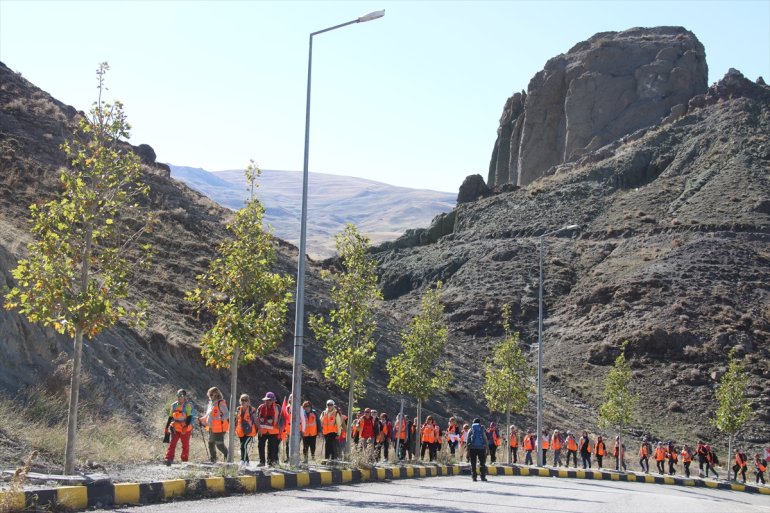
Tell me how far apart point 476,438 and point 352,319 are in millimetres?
4908

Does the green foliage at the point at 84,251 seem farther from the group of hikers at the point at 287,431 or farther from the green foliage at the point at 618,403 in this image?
the green foliage at the point at 618,403

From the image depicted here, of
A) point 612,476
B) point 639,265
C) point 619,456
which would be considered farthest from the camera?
point 639,265

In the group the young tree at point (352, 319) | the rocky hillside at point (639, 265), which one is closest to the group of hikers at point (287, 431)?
the young tree at point (352, 319)

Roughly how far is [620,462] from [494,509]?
24.3m

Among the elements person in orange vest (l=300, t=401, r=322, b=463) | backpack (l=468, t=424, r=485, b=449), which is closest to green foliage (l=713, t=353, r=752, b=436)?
backpack (l=468, t=424, r=485, b=449)

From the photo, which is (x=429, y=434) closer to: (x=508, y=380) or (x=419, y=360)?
(x=419, y=360)

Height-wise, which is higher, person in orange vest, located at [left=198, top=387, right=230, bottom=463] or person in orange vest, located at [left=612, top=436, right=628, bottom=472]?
person in orange vest, located at [left=198, top=387, right=230, bottom=463]

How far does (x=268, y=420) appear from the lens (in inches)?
706

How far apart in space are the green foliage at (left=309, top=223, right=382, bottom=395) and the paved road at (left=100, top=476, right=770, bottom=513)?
3599 millimetres

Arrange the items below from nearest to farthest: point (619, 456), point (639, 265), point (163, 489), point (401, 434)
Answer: point (163, 489), point (401, 434), point (619, 456), point (639, 265)

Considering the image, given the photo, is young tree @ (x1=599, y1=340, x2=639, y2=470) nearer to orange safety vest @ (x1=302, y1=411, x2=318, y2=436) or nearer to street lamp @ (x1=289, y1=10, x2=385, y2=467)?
orange safety vest @ (x1=302, y1=411, x2=318, y2=436)

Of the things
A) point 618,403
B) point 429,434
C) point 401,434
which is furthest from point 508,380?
point 401,434

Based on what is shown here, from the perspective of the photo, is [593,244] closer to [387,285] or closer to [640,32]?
[387,285]

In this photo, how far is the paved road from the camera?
12.0 metres
